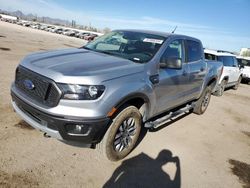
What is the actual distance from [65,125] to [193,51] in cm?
372

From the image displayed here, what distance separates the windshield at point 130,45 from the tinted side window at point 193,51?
3.49 feet

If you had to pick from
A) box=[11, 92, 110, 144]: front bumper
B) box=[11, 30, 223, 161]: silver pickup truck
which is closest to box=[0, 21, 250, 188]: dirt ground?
box=[11, 30, 223, 161]: silver pickup truck

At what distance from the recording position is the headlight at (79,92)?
298cm

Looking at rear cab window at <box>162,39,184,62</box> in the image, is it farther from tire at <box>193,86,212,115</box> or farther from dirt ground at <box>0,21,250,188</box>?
tire at <box>193,86,212,115</box>

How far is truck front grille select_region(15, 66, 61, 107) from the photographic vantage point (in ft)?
9.86

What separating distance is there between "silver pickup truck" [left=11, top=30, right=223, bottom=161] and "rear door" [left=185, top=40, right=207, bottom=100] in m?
0.32

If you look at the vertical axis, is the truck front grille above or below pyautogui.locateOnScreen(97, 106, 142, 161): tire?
above

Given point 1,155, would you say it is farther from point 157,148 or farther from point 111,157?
point 157,148

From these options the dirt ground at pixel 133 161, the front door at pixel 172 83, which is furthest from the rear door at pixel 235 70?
the front door at pixel 172 83

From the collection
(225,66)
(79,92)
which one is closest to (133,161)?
(79,92)

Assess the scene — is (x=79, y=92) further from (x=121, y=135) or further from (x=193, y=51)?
(x=193, y=51)

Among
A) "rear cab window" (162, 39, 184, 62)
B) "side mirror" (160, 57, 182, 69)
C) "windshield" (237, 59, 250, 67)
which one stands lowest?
"windshield" (237, 59, 250, 67)

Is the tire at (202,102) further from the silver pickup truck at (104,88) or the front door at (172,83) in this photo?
the silver pickup truck at (104,88)

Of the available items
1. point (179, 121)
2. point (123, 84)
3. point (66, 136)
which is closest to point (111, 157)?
point (66, 136)
